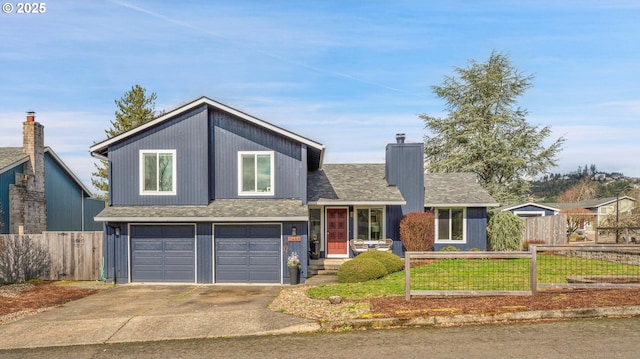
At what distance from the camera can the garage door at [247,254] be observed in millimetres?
18094

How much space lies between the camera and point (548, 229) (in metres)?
27.5

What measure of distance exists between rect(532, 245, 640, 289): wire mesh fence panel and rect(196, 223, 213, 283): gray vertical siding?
11.3m

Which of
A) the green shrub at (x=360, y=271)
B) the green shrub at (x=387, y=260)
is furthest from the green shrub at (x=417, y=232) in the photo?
the green shrub at (x=360, y=271)

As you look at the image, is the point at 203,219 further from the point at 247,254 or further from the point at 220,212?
the point at 247,254

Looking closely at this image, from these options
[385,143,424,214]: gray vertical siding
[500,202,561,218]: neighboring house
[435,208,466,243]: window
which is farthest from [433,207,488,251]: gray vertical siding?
[500,202,561,218]: neighboring house

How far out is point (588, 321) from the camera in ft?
33.2

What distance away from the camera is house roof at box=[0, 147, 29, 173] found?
73.8ft

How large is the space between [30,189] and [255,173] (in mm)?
13244

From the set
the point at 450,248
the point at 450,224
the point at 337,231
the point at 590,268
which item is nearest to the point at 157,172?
the point at 337,231

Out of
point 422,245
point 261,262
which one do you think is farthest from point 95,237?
point 422,245

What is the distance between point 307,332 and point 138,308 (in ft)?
18.3

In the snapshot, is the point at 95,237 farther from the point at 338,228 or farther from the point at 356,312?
the point at 356,312

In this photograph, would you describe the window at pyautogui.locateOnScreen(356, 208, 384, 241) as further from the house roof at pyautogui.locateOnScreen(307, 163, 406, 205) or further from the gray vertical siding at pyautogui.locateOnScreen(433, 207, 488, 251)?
the gray vertical siding at pyautogui.locateOnScreen(433, 207, 488, 251)

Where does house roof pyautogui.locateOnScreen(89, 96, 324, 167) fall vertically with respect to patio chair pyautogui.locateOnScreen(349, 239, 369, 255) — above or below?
above
